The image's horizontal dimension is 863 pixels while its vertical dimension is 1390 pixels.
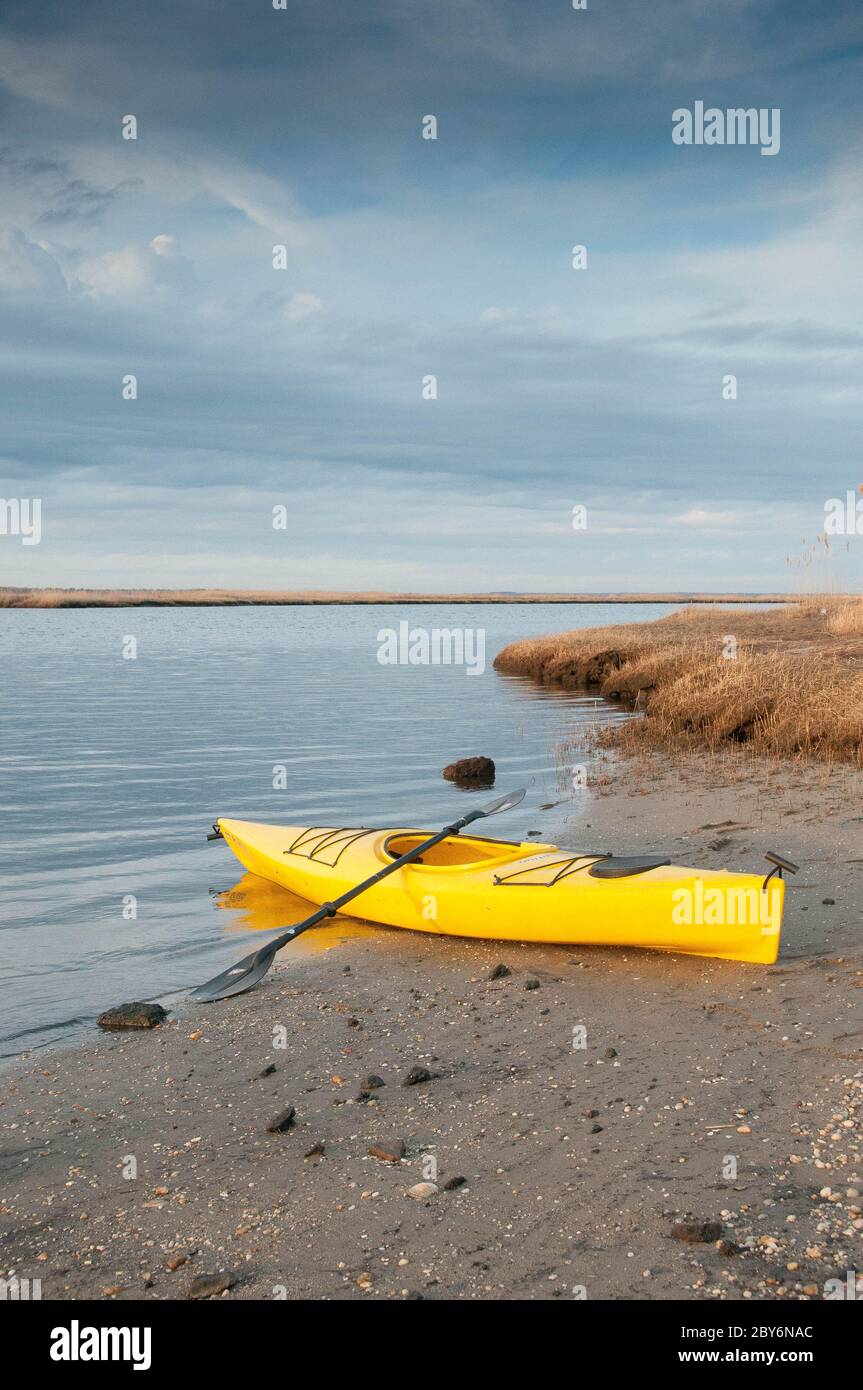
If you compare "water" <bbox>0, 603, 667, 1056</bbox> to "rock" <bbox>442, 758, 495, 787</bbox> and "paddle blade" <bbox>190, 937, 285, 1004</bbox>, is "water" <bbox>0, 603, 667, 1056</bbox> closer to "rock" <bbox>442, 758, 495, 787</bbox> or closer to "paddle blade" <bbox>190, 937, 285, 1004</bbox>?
"rock" <bbox>442, 758, 495, 787</bbox>

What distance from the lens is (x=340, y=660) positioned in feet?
144

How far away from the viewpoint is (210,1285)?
3182 millimetres

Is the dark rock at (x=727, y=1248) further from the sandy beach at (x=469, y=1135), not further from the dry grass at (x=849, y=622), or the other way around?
the dry grass at (x=849, y=622)

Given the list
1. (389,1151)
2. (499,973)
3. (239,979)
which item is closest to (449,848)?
(499,973)

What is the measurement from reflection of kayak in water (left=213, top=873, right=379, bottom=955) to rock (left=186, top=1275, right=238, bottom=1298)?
3.95 meters

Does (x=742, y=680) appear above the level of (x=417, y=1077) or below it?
above

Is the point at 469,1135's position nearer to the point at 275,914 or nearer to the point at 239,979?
the point at 239,979

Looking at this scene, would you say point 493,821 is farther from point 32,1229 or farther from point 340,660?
point 340,660

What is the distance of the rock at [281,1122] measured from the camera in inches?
168

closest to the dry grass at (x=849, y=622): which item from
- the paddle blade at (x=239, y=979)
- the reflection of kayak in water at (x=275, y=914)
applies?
the reflection of kayak in water at (x=275, y=914)

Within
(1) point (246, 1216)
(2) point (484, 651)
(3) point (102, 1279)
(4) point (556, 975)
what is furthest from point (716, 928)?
(2) point (484, 651)

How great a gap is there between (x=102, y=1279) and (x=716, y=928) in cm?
397

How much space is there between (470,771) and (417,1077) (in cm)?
988
